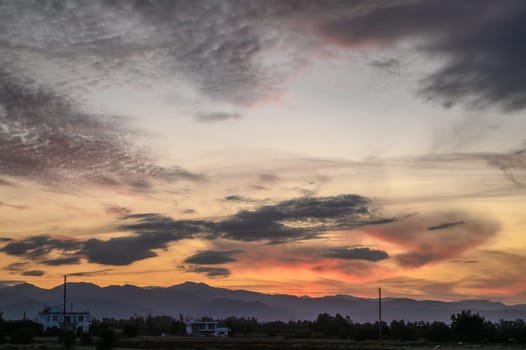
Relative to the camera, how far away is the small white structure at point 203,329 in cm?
14825

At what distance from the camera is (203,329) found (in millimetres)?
153625

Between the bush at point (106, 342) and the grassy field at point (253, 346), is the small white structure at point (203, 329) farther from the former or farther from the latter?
the bush at point (106, 342)

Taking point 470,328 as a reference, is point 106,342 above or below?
above

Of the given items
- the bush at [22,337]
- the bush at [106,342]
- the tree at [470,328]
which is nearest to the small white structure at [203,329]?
the tree at [470,328]

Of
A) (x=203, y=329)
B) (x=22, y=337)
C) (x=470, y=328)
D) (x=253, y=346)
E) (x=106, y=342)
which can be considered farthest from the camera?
(x=203, y=329)

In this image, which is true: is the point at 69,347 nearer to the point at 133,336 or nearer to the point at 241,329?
the point at 133,336

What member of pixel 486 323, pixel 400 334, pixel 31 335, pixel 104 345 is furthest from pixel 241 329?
pixel 104 345

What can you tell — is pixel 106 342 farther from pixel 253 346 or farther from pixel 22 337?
pixel 253 346

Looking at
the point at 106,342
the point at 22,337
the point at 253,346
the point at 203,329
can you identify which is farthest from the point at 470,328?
the point at 22,337

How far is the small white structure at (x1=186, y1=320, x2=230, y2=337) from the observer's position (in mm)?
148250

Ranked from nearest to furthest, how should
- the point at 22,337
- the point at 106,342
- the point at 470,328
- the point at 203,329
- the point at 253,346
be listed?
the point at 106,342
the point at 22,337
the point at 253,346
the point at 470,328
the point at 203,329

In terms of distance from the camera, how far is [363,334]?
119 meters

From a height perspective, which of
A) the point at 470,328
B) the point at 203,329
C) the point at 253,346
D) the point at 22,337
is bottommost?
the point at 203,329

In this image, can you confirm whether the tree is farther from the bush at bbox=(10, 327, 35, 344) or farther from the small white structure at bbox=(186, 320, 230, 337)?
the bush at bbox=(10, 327, 35, 344)
